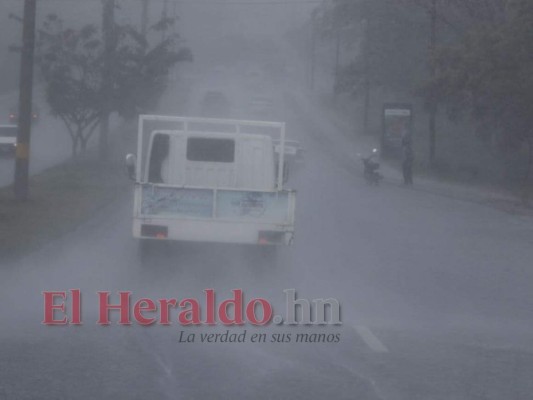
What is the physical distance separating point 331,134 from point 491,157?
486 inches

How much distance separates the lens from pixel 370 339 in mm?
11109

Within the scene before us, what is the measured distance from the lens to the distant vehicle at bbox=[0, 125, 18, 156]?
51438 mm

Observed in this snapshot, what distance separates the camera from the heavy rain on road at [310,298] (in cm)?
912

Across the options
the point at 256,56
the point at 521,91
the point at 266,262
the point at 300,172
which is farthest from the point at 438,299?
the point at 256,56

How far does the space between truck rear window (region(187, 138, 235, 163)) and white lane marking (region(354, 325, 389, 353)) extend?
7580 mm

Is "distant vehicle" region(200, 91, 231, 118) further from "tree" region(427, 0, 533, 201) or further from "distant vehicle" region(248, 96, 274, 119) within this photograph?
"tree" region(427, 0, 533, 201)

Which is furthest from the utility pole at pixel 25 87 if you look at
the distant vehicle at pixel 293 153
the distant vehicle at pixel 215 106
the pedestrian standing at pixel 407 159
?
the distant vehicle at pixel 215 106

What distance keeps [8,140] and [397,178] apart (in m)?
19.3

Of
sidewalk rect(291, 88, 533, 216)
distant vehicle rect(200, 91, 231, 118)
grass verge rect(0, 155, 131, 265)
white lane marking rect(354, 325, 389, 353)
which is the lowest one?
white lane marking rect(354, 325, 389, 353)

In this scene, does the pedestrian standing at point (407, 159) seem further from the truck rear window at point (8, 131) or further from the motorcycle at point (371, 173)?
the truck rear window at point (8, 131)

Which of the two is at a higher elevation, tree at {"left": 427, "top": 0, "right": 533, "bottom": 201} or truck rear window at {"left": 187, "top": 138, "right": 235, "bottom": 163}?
tree at {"left": 427, "top": 0, "right": 533, "bottom": 201}

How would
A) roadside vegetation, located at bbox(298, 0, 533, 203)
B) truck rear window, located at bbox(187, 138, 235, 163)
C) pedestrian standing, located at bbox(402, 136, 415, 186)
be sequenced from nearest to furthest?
truck rear window, located at bbox(187, 138, 235, 163)
roadside vegetation, located at bbox(298, 0, 533, 203)
pedestrian standing, located at bbox(402, 136, 415, 186)

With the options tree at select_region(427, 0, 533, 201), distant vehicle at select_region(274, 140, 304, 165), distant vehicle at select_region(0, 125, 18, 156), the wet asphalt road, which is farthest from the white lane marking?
distant vehicle at select_region(0, 125, 18, 156)

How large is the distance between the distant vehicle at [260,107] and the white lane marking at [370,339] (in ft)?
173
